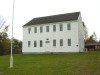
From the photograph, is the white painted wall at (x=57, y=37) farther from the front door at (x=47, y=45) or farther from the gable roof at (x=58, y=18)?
the gable roof at (x=58, y=18)

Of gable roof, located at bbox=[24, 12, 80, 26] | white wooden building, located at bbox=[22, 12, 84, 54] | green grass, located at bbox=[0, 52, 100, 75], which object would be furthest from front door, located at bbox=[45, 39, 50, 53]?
green grass, located at bbox=[0, 52, 100, 75]

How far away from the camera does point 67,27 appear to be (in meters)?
44.3

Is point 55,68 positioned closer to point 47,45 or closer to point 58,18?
point 47,45

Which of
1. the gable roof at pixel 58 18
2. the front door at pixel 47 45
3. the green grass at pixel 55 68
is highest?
the gable roof at pixel 58 18

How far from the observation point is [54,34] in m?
45.8

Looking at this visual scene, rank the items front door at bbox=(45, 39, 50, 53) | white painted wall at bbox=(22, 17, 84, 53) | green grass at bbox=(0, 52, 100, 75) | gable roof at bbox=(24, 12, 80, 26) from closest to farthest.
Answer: green grass at bbox=(0, 52, 100, 75) → white painted wall at bbox=(22, 17, 84, 53) → gable roof at bbox=(24, 12, 80, 26) → front door at bbox=(45, 39, 50, 53)

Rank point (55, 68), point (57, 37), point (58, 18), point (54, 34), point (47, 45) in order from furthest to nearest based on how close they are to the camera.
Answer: point (58, 18)
point (47, 45)
point (54, 34)
point (57, 37)
point (55, 68)

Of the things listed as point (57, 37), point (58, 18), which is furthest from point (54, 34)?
point (58, 18)

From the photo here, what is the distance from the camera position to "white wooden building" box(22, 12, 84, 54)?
43.4 meters

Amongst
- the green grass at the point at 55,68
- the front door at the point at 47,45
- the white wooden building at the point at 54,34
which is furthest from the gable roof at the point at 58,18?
the green grass at the point at 55,68

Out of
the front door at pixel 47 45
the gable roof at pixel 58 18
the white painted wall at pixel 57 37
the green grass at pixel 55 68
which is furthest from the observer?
the front door at pixel 47 45

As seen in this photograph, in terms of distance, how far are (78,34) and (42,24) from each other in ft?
30.2

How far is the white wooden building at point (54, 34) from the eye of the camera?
43.4 meters

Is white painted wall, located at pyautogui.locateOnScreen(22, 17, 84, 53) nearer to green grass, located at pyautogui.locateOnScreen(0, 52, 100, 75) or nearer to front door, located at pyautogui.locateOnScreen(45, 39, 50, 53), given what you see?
front door, located at pyautogui.locateOnScreen(45, 39, 50, 53)
